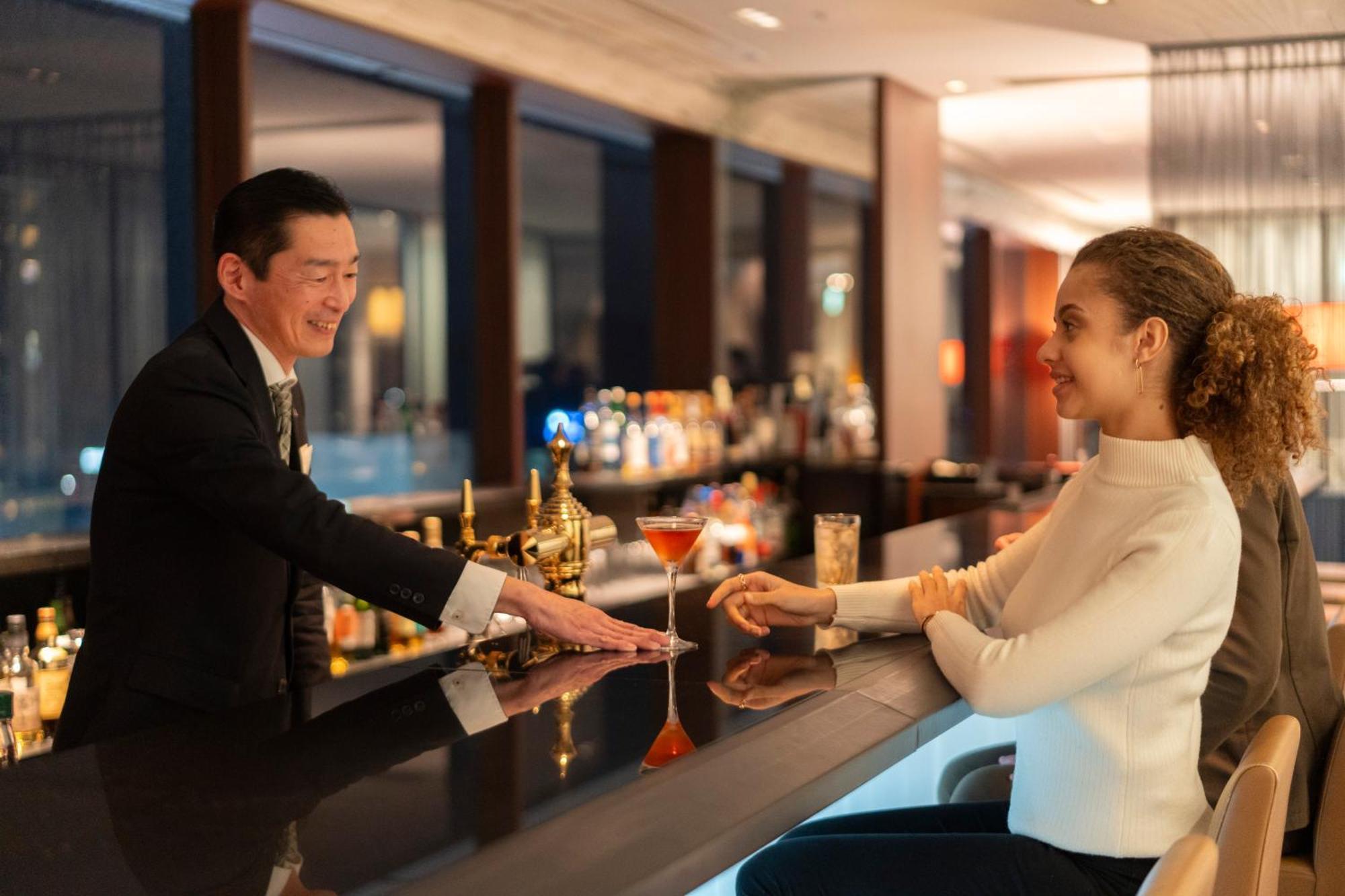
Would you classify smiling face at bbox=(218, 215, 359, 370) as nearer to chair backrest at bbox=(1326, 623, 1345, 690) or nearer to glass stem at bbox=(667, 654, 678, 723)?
glass stem at bbox=(667, 654, 678, 723)

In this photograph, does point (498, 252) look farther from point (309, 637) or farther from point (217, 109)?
point (309, 637)

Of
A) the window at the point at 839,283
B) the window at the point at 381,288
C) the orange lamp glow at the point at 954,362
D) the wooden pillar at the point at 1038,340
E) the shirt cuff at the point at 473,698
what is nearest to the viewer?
the shirt cuff at the point at 473,698

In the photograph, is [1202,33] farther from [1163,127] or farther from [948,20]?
[948,20]

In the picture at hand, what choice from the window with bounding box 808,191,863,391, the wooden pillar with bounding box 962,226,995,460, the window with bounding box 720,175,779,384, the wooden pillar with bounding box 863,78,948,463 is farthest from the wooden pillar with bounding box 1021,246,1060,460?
the wooden pillar with bounding box 863,78,948,463

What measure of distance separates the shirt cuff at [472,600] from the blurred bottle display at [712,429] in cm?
436

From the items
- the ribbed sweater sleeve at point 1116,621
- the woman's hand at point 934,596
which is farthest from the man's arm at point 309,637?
the ribbed sweater sleeve at point 1116,621

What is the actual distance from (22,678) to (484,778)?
6.57ft

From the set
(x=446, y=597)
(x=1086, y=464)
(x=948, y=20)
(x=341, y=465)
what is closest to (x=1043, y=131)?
(x=948, y=20)

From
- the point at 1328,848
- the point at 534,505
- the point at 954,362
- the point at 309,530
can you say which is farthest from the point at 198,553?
the point at 954,362

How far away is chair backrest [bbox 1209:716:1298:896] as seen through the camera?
1.34 metres

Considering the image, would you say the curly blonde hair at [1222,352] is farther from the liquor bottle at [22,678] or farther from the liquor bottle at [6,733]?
the liquor bottle at [22,678]

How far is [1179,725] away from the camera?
1759mm

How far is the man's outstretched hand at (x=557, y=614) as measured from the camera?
72.3 inches

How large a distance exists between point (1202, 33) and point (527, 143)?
326 centimetres
